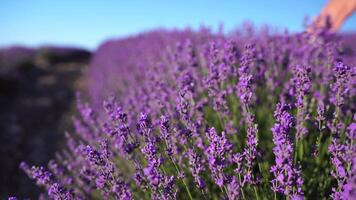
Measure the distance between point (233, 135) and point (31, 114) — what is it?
5.96 m

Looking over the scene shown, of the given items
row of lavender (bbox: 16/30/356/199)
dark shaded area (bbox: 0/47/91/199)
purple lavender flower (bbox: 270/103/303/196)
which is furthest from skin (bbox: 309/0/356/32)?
dark shaded area (bbox: 0/47/91/199)

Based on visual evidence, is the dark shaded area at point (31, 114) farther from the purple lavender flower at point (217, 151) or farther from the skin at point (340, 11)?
the skin at point (340, 11)

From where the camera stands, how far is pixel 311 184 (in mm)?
2271

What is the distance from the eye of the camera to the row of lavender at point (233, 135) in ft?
5.69

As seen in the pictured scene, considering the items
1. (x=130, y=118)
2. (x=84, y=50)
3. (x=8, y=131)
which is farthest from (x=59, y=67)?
(x=130, y=118)

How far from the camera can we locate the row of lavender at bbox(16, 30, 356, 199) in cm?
173

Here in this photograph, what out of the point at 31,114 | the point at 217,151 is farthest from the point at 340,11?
the point at 31,114

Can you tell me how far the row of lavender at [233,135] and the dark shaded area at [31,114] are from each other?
7.65ft

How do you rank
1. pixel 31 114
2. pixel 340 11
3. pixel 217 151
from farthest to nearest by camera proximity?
pixel 31 114 < pixel 340 11 < pixel 217 151

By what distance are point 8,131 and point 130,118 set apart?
423 cm

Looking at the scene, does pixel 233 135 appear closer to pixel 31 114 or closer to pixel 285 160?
pixel 285 160

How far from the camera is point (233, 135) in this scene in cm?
271

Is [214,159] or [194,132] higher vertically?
[194,132]

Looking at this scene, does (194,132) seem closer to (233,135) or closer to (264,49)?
(233,135)
